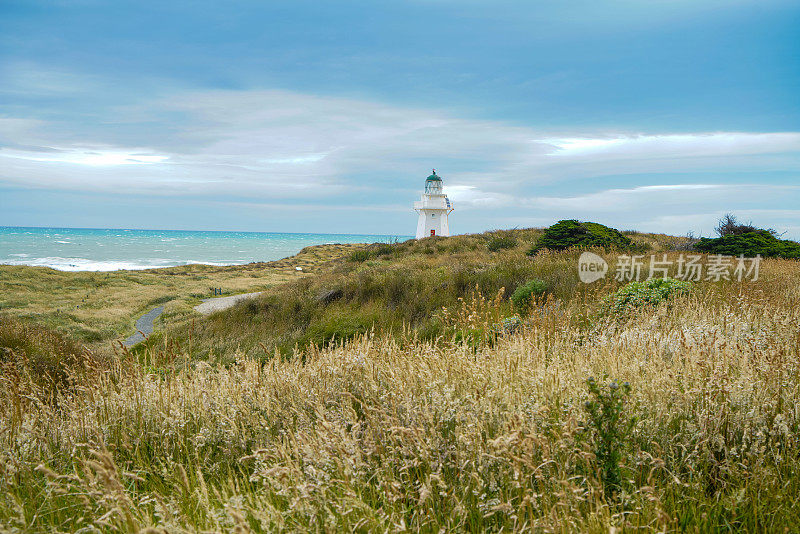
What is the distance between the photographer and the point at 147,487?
3.25m

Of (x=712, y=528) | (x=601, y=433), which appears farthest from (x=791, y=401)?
(x=601, y=433)

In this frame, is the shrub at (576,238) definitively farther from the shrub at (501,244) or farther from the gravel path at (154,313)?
the gravel path at (154,313)

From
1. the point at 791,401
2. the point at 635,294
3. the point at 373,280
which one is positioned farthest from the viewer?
the point at 373,280

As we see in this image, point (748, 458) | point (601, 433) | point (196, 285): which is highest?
point (601, 433)

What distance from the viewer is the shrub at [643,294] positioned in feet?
27.5

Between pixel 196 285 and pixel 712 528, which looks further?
pixel 196 285

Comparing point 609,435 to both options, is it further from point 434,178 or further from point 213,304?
point 434,178

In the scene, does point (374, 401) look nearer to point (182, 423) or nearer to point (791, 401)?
point (182, 423)

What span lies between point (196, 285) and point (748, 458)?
117ft

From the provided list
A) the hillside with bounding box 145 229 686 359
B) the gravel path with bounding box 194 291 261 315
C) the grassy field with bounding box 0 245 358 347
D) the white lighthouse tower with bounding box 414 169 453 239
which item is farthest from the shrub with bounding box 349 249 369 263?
the white lighthouse tower with bounding box 414 169 453 239

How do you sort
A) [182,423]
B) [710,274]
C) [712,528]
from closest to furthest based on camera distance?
[712,528]
[182,423]
[710,274]

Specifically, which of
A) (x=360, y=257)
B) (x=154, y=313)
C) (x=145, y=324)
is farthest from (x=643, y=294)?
(x=154, y=313)

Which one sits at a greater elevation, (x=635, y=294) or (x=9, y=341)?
(x=635, y=294)

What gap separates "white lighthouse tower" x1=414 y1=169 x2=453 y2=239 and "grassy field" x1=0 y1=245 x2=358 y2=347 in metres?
14.4
